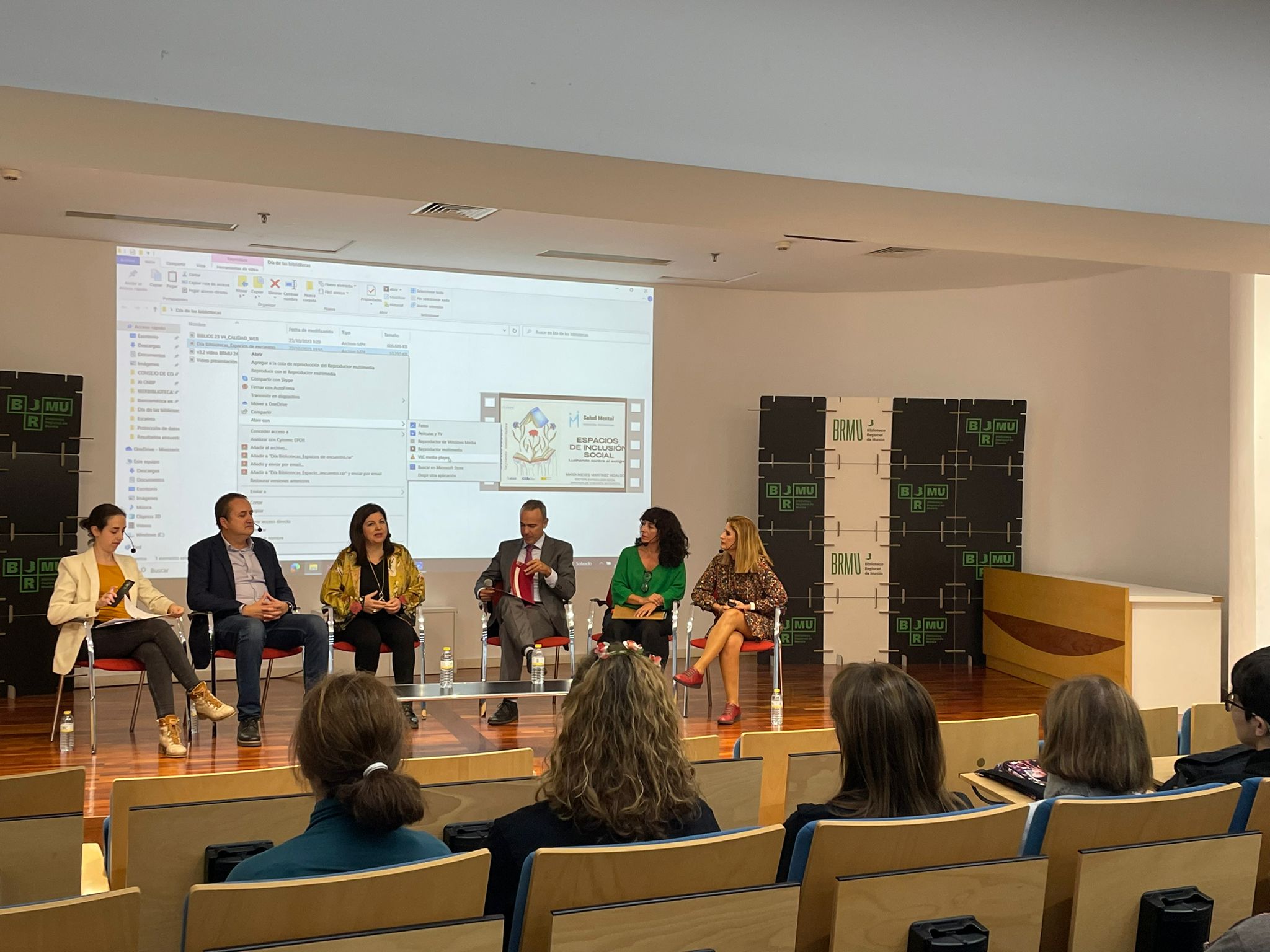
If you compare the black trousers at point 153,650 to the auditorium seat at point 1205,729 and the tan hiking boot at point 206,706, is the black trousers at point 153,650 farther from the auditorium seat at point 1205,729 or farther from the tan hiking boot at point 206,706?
the auditorium seat at point 1205,729

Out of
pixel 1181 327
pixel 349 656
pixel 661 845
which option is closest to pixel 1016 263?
pixel 1181 327

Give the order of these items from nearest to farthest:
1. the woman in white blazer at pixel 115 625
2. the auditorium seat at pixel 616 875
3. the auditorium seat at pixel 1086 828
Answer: the auditorium seat at pixel 616 875, the auditorium seat at pixel 1086 828, the woman in white blazer at pixel 115 625

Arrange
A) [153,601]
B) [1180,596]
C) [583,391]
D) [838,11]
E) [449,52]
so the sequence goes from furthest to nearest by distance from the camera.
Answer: [583,391], [1180,596], [153,601], [838,11], [449,52]

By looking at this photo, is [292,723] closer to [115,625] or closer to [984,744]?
[115,625]

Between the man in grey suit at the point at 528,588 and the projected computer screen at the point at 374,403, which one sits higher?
the projected computer screen at the point at 374,403

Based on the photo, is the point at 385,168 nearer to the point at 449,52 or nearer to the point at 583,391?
the point at 449,52

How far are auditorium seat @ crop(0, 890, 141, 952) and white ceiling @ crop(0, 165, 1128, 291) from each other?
4.47m

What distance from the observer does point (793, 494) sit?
8.62 m

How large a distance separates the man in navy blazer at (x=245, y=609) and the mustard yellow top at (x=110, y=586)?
0.33 m

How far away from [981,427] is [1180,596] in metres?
2.14

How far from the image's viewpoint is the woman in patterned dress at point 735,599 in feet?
21.5

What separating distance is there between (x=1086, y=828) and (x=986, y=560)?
6.68 m

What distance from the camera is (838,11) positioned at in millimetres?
3285

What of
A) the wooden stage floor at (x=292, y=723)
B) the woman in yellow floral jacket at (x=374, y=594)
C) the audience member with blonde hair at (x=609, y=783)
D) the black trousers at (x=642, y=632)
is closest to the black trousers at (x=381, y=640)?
the woman in yellow floral jacket at (x=374, y=594)
